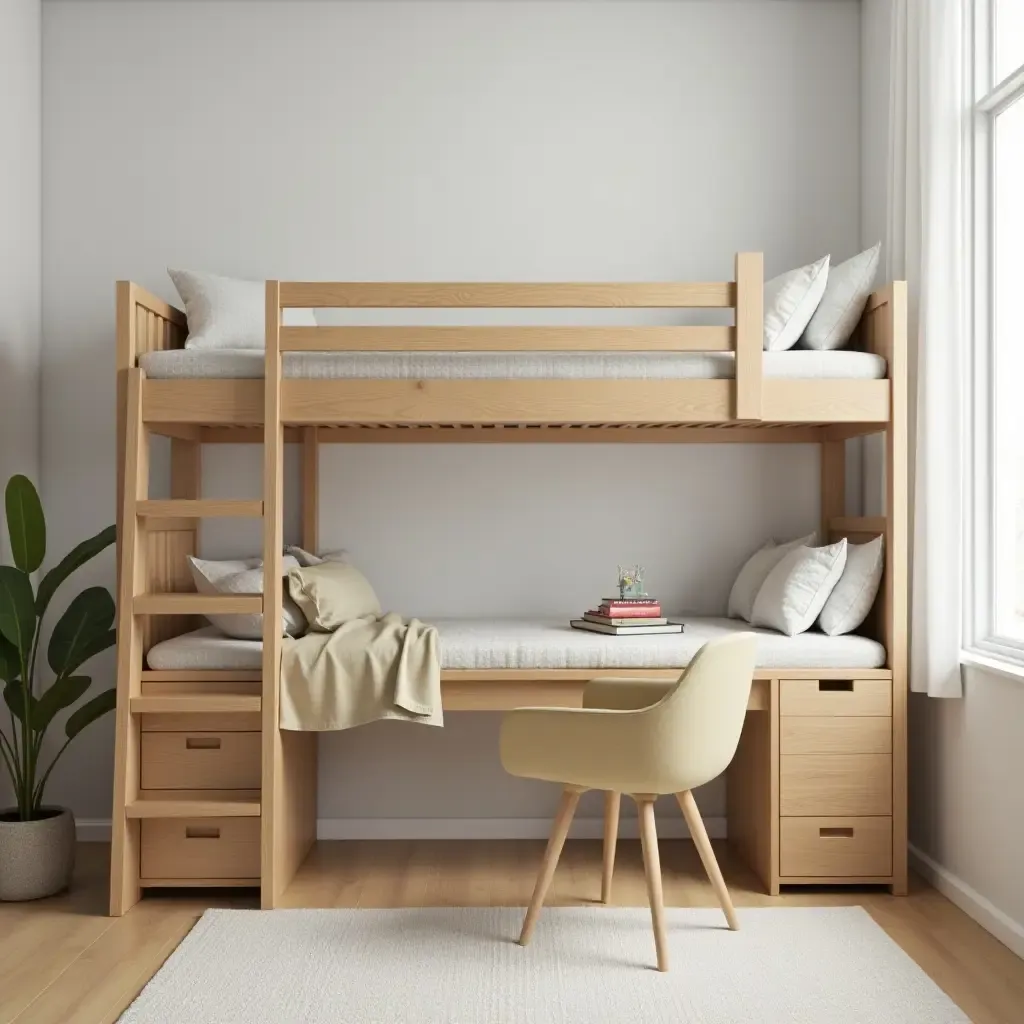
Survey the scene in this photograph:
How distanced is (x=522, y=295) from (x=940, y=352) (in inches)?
46.7

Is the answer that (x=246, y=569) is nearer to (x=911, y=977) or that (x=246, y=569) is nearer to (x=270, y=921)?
(x=270, y=921)

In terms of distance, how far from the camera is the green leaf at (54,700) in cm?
330

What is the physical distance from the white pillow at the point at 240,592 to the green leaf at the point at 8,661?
1.82ft

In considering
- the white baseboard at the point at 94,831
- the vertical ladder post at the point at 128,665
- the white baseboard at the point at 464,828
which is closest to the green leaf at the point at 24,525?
the vertical ladder post at the point at 128,665

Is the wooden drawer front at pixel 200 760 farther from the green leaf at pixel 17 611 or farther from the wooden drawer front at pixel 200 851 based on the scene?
the green leaf at pixel 17 611

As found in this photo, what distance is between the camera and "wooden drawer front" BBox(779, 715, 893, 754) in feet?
10.8

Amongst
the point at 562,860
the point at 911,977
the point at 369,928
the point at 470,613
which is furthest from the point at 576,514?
the point at 911,977

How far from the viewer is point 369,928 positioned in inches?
117

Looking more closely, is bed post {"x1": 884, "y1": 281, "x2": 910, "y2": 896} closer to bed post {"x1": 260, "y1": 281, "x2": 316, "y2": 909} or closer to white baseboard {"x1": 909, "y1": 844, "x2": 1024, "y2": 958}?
white baseboard {"x1": 909, "y1": 844, "x2": 1024, "y2": 958}

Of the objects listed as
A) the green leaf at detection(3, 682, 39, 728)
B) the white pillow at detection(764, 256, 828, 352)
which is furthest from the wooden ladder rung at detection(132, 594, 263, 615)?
the white pillow at detection(764, 256, 828, 352)

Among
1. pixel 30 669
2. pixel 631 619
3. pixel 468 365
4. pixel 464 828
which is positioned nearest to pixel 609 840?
pixel 631 619

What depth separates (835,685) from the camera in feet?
11.1

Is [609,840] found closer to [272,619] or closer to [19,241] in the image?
[272,619]

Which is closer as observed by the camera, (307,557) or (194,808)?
(194,808)
